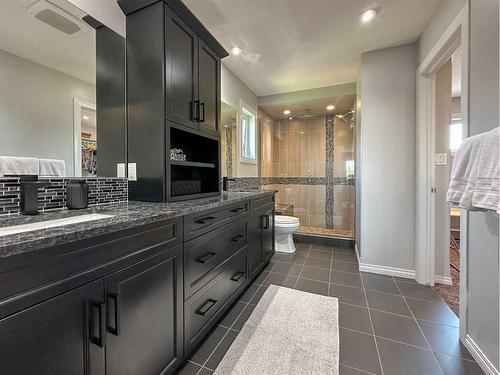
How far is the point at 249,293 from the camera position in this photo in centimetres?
201

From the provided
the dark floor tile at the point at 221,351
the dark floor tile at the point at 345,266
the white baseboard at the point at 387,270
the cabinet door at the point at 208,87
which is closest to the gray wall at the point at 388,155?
the white baseboard at the point at 387,270

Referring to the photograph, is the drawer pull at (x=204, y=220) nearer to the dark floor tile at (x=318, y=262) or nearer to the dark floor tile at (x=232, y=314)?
the dark floor tile at (x=232, y=314)

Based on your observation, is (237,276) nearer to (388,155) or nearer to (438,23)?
(388,155)

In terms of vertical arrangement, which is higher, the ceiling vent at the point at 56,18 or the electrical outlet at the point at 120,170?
the ceiling vent at the point at 56,18

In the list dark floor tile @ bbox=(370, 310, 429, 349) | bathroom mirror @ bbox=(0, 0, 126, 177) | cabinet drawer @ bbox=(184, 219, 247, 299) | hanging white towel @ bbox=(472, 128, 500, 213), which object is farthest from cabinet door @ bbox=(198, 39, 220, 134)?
dark floor tile @ bbox=(370, 310, 429, 349)

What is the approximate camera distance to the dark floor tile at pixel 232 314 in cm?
160

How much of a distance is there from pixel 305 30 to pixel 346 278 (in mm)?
2438

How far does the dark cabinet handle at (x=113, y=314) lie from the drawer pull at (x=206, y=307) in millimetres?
555

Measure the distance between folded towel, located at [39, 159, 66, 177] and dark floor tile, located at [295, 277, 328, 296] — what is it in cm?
203

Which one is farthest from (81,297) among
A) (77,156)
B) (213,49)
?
(213,49)

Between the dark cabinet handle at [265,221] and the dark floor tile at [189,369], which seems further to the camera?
the dark cabinet handle at [265,221]

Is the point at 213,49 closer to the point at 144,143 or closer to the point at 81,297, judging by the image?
the point at 144,143

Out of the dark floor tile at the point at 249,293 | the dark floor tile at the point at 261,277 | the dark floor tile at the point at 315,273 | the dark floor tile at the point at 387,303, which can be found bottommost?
the dark floor tile at the point at 387,303

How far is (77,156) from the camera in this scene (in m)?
1.35
